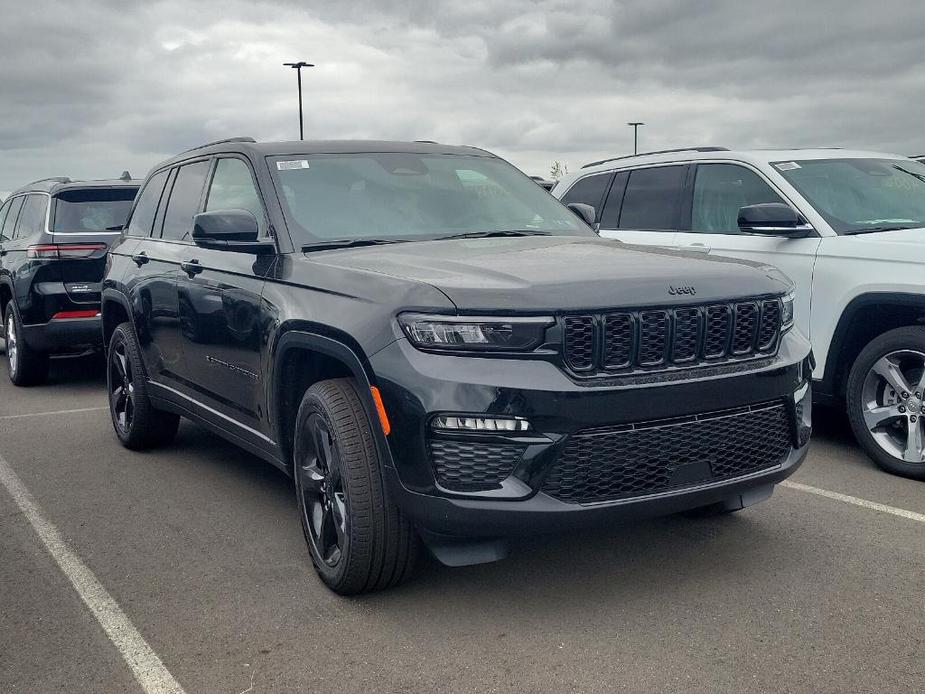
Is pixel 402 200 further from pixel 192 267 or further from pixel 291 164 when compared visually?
pixel 192 267

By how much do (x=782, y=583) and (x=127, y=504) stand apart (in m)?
3.27

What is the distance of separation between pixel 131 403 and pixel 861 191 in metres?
4.74

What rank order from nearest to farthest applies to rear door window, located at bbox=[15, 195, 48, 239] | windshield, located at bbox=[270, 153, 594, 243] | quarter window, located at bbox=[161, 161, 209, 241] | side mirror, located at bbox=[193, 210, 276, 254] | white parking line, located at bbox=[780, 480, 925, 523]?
side mirror, located at bbox=[193, 210, 276, 254], windshield, located at bbox=[270, 153, 594, 243], white parking line, located at bbox=[780, 480, 925, 523], quarter window, located at bbox=[161, 161, 209, 241], rear door window, located at bbox=[15, 195, 48, 239]

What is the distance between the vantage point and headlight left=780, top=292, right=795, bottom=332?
3.90 metres

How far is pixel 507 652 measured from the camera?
3379 millimetres

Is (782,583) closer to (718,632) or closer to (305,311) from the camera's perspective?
(718,632)

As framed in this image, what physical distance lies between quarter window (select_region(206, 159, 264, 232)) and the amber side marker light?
148cm

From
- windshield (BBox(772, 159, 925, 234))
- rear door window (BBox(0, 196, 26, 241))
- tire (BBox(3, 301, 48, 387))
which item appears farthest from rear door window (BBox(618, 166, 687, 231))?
rear door window (BBox(0, 196, 26, 241))

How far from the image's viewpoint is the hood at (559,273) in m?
3.39

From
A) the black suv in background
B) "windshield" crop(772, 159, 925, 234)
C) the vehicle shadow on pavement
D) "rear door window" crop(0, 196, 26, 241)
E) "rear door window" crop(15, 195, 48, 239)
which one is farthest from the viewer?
"rear door window" crop(0, 196, 26, 241)

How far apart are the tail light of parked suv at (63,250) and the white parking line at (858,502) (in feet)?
21.4

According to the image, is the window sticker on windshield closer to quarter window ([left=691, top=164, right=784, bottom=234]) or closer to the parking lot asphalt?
the parking lot asphalt

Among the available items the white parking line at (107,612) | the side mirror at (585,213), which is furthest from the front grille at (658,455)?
the side mirror at (585,213)

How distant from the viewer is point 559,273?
11.8 feet
